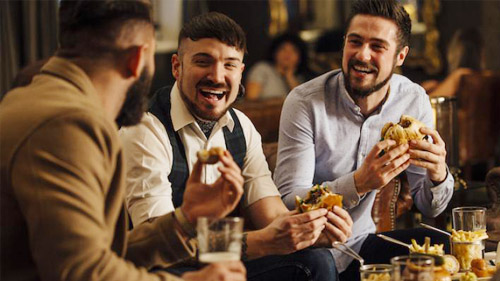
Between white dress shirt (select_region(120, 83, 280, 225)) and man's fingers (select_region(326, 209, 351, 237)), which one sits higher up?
white dress shirt (select_region(120, 83, 280, 225))

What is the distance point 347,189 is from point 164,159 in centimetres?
72

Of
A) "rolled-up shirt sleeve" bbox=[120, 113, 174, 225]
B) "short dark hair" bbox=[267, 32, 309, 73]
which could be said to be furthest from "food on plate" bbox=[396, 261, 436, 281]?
"short dark hair" bbox=[267, 32, 309, 73]

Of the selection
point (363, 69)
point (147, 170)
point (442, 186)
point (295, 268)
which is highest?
point (363, 69)

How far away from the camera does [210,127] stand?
3.25 m

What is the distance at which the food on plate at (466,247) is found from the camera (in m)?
2.98

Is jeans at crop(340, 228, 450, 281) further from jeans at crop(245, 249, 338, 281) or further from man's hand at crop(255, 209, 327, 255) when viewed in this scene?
man's hand at crop(255, 209, 327, 255)

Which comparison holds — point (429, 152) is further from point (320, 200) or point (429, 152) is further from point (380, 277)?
point (380, 277)

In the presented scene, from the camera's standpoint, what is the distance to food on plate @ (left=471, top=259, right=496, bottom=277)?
2887 millimetres

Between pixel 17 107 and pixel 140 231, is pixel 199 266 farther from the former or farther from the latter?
pixel 17 107

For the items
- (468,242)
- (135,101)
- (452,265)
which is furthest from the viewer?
(468,242)

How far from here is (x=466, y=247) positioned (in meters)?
2.98

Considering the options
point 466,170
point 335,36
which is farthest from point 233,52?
point 335,36

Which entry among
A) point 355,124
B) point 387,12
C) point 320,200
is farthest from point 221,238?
point 387,12

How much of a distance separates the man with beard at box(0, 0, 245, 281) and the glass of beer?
0.03 metres
